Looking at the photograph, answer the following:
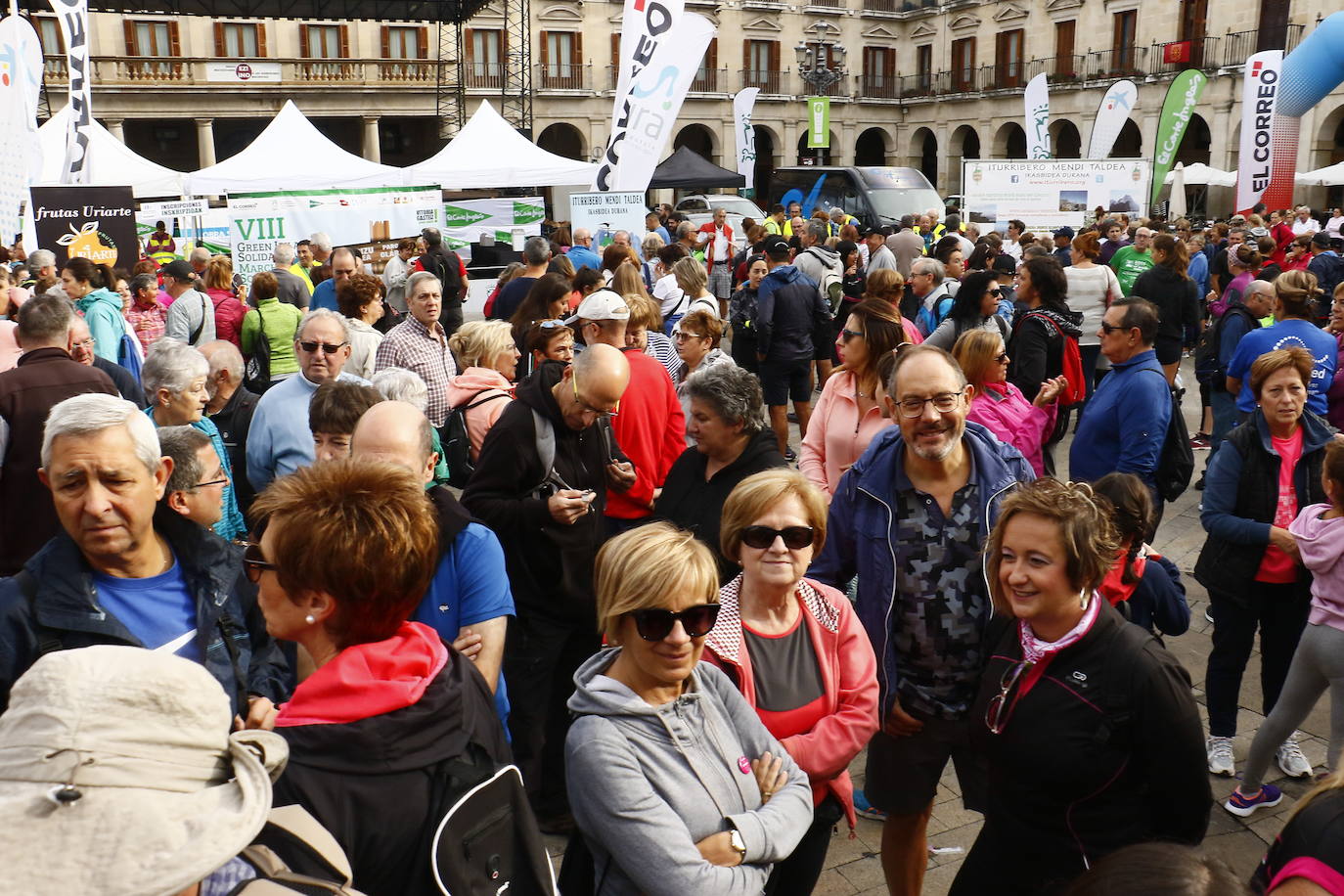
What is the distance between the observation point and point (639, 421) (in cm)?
443

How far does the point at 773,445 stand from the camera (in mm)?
3709

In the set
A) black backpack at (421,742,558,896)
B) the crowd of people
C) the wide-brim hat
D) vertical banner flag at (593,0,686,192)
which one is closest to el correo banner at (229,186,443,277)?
vertical banner flag at (593,0,686,192)

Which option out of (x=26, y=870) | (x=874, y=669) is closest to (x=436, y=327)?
(x=874, y=669)

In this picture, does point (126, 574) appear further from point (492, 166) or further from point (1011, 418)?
point (492, 166)

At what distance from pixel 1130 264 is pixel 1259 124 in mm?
8377

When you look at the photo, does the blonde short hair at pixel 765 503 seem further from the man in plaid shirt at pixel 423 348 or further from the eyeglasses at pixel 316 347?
the man in plaid shirt at pixel 423 348

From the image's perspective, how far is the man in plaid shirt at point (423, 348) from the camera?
5539mm

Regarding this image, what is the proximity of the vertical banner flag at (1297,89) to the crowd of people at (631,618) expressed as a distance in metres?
13.1

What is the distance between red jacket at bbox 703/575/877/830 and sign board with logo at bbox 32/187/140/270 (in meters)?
8.68

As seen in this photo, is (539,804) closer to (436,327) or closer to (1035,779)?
(1035,779)

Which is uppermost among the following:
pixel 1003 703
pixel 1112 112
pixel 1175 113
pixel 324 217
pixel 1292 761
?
pixel 1112 112

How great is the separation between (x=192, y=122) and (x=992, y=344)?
3776cm

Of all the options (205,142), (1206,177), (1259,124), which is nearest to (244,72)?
(205,142)

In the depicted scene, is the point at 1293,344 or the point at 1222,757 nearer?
the point at 1222,757
